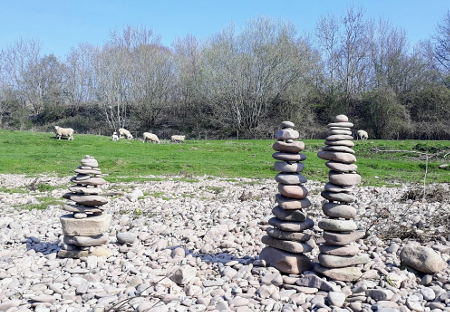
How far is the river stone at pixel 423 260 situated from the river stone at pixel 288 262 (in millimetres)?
1432

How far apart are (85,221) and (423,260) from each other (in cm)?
539

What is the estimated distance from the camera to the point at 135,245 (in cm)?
733

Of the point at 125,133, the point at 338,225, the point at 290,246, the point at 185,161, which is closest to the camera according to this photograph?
the point at 338,225

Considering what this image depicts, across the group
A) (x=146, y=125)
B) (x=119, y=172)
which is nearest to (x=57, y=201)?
(x=119, y=172)

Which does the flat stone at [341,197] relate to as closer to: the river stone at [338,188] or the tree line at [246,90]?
the river stone at [338,188]

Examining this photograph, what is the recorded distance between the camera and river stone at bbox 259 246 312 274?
5.73 meters

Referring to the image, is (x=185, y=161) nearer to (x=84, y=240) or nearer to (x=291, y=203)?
(x=84, y=240)

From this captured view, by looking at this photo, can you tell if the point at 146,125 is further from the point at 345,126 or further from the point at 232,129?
the point at 345,126

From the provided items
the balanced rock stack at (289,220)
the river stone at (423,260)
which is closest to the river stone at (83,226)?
the balanced rock stack at (289,220)

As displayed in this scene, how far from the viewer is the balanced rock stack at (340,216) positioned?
554cm

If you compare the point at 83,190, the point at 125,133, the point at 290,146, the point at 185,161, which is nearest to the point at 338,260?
the point at 290,146

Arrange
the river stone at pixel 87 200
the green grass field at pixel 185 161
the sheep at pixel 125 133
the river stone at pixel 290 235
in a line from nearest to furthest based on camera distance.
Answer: the river stone at pixel 290 235 → the river stone at pixel 87 200 → the green grass field at pixel 185 161 → the sheep at pixel 125 133

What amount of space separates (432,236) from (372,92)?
43.6 m

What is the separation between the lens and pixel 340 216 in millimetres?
5711
